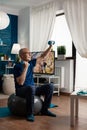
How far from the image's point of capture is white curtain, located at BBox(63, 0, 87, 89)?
4480mm

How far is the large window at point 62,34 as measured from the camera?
531cm

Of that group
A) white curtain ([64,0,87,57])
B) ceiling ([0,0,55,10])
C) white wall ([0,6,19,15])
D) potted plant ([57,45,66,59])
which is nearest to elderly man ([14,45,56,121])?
white curtain ([64,0,87,57])

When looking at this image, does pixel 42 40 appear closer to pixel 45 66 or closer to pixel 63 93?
pixel 45 66

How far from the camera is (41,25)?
559cm

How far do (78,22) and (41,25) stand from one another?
1.34 meters

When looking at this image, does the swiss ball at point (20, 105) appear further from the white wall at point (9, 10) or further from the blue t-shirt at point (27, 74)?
the white wall at point (9, 10)

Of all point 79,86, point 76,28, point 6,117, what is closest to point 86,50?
point 76,28

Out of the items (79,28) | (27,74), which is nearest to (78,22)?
(79,28)

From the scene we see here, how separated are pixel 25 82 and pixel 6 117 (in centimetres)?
59

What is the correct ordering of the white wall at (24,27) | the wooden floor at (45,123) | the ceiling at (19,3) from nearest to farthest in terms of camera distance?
the wooden floor at (45,123), the ceiling at (19,3), the white wall at (24,27)

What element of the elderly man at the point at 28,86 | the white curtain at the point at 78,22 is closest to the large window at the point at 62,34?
the white curtain at the point at 78,22

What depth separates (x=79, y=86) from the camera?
5031 mm

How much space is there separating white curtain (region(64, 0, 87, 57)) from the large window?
60 cm

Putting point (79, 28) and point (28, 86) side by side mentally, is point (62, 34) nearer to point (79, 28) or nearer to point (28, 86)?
point (79, 28)
